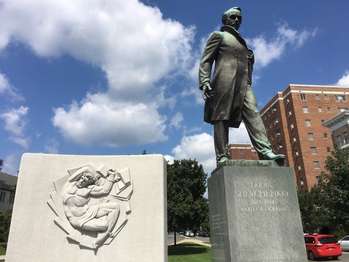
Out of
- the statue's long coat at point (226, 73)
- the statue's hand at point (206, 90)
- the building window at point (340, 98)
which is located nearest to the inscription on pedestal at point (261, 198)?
the statue's long coat at point (226, 73)

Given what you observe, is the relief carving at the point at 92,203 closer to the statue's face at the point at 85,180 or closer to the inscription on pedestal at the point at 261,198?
the statue's face at the point at 85,180

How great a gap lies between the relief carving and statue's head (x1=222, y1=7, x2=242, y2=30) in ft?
15.3

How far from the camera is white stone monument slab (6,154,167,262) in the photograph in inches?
324

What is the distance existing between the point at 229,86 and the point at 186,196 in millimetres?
22663

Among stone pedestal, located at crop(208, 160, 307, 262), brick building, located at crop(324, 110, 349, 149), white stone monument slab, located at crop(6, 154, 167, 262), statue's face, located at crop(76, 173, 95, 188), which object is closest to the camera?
stone pedestal, located at crop(208, 160, 307, 262)

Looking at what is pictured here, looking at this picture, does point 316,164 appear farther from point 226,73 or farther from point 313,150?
point 226,73

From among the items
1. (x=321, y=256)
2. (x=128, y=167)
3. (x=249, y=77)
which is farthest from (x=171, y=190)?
(x=249, y=77)

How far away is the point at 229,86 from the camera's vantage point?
671cm

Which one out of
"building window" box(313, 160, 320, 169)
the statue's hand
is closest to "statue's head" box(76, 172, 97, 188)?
the statue's hand

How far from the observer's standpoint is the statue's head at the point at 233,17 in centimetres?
719

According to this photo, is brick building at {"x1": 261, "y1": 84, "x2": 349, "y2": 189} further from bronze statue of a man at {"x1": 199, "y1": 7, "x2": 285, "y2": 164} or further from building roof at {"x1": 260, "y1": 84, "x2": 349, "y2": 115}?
bronze statue of a man at {"x1": 199, "y1": 7, "x2": 285, "y2": 164}

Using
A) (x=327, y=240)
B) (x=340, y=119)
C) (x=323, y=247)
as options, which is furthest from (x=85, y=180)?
(x=340, y=119)

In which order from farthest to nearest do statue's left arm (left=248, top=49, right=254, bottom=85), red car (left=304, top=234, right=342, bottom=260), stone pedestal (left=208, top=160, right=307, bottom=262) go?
red car (left=304, top=234, right=342, bottom=260), statue's left arm (left=248, top=49, right=254, bottom=85), stone pedestal (left=208, top=160, right=307, bottom=262)

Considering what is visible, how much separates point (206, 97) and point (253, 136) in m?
1.25
